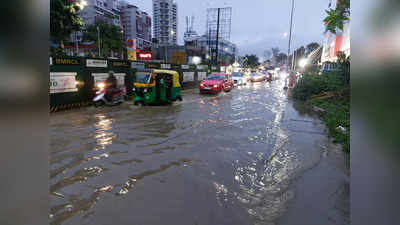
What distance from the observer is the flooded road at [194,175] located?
3371mm

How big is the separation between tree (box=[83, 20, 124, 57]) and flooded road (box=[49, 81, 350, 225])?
37.1m

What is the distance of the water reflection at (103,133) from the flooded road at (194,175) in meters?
0.03

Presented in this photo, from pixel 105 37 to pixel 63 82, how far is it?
34.8m

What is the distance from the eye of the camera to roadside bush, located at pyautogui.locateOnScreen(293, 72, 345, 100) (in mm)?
14672

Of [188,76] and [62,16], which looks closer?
[62,16]

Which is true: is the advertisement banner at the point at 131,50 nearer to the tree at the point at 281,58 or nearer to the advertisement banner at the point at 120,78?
the advertisement banner at the point at 120,78

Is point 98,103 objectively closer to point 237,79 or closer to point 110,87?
point 110,87

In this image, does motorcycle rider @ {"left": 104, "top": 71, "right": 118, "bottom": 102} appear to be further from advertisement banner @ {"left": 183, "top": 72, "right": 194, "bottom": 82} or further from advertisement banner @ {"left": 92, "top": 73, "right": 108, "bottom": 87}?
advertisement banner @ {"left": 183, "top": 72, "right": 194, "bottom": 82}

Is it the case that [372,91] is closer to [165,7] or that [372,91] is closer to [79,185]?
[79,185]

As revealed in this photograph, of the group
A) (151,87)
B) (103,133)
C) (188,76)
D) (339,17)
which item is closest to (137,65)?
(151,87)

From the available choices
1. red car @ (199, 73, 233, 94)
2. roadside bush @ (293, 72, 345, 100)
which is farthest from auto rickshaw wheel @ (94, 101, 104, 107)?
roadside bush @ (293, 72, 345, 100)

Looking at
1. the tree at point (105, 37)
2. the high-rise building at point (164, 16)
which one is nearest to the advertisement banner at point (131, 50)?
the tree at point (105, 37)

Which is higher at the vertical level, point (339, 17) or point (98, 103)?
point (339, 17)

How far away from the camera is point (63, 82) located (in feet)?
36.2
